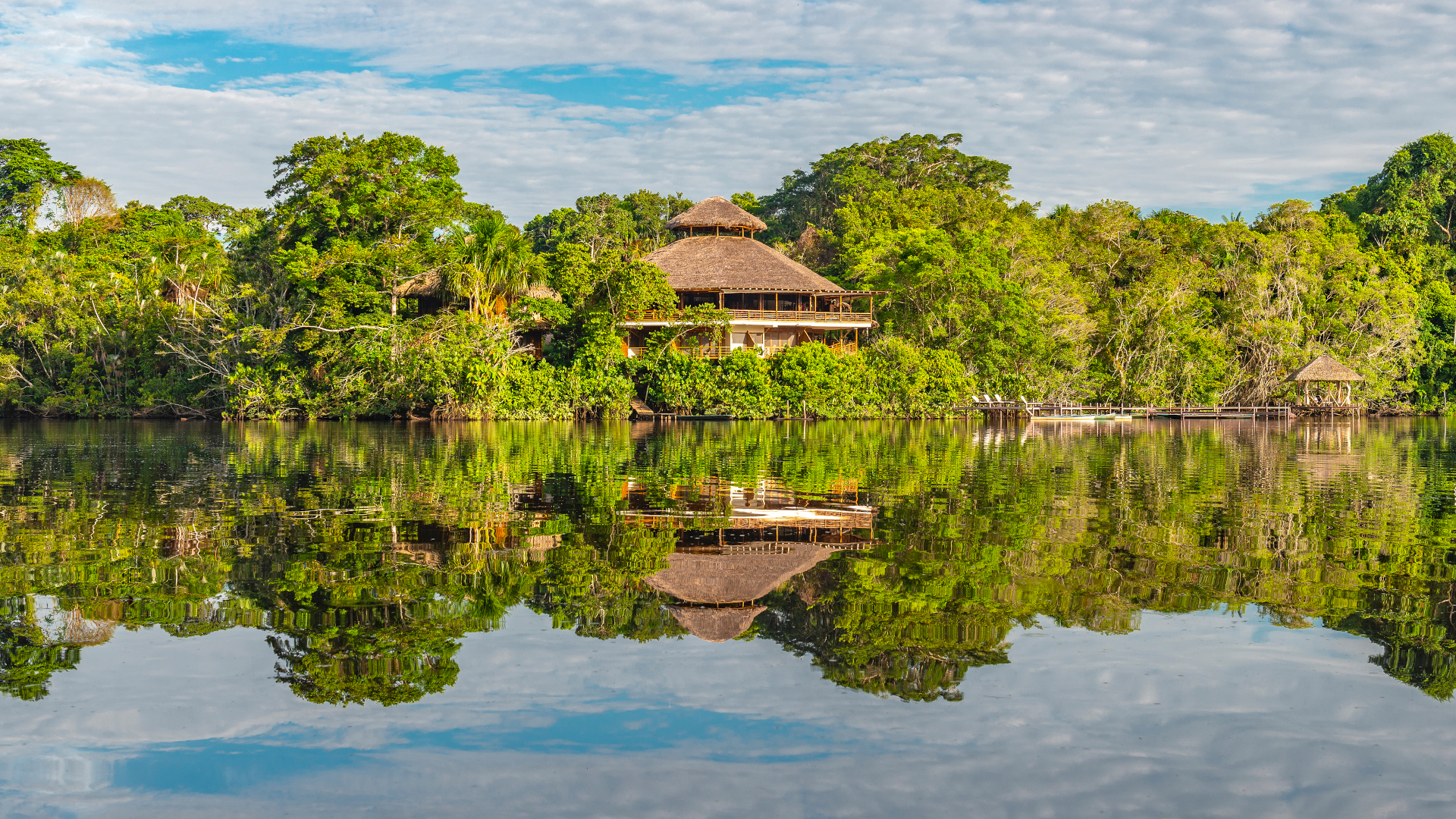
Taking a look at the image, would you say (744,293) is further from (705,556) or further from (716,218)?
(705,556)

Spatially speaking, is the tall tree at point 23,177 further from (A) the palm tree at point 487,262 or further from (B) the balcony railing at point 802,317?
(B) the balcony railing at point 802,317

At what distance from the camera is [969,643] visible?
773 centimetres

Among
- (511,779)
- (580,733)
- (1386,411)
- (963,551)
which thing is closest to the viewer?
(511,779)

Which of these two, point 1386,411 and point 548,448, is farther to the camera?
point 1386,411

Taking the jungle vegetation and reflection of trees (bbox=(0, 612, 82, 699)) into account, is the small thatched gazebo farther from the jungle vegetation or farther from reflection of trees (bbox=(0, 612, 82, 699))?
reflection of trees (bbox=(0, 612, 82, 699))

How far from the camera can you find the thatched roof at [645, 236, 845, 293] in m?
49.5

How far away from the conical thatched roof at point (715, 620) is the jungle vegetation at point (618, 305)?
1323 inches

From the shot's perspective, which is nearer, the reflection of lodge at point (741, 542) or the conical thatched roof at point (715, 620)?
the conical thatched roof at point (715, 620)

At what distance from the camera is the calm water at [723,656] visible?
5.32 meters

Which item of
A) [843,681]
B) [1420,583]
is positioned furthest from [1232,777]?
[1420,583]

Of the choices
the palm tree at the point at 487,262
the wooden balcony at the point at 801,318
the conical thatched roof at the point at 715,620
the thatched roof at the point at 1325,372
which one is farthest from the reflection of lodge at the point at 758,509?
the thatched roof at the point at 1325,372

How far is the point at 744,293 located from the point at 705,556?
131 feet

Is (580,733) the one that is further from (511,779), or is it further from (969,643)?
(969,643)

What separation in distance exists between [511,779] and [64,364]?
4935cm
